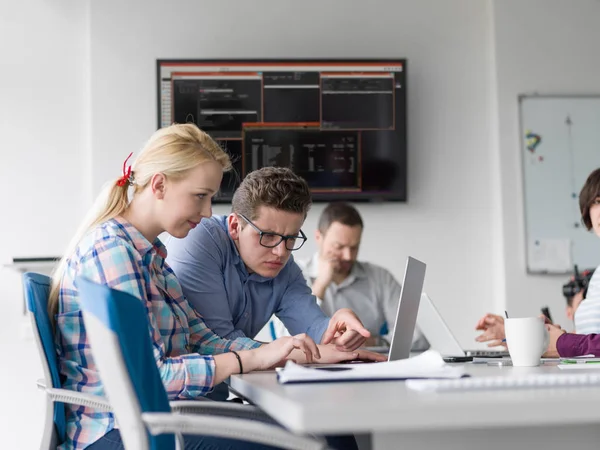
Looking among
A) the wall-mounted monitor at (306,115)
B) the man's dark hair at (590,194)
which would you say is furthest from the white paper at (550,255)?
the man's dark hair at (590,194)

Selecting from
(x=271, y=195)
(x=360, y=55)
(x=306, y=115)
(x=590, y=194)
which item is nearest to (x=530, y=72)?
(x=360, y=55)

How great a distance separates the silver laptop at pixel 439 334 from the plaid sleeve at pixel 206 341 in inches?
27.2

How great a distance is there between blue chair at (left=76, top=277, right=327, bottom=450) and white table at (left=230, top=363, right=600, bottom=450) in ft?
0.38

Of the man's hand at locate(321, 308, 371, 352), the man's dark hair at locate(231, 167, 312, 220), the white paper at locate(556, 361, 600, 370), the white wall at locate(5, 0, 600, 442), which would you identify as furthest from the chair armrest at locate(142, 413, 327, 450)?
the white wall at locate(5, 0, 600, 442)

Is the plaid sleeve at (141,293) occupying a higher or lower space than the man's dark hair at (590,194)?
lower

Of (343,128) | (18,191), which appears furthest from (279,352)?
(18,191)

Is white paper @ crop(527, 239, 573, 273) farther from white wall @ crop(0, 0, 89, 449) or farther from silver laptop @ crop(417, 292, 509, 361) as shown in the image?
white wall @ crop(0, 0, 89, 449)

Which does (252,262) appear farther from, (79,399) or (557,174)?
(557,174)

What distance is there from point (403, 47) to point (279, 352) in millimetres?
2895

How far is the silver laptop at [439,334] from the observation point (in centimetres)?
243

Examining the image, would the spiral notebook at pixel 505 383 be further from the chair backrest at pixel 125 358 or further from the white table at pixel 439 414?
the chair backrest at pixel 125 358

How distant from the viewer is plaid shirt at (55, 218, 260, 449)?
1.60 meters

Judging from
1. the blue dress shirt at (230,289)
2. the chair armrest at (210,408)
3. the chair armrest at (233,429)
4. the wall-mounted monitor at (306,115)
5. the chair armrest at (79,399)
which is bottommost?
the chair armrest at (210,408)

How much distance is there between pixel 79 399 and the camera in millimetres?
1595
